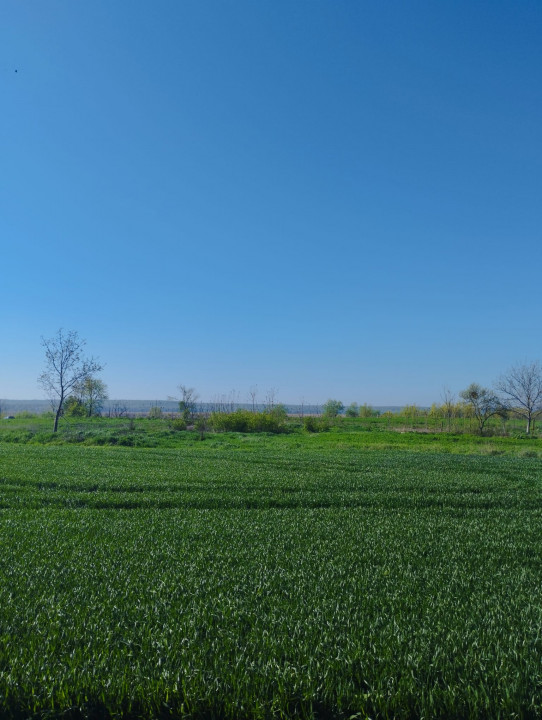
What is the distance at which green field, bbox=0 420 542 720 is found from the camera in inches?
127

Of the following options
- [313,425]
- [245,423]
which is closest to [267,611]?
[245,423]

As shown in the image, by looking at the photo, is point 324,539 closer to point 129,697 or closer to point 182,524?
point 182,524

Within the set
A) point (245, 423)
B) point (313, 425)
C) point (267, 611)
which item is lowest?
point (313, 425)

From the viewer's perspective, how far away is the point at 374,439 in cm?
4166

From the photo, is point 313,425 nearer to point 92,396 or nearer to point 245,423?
point 245,423

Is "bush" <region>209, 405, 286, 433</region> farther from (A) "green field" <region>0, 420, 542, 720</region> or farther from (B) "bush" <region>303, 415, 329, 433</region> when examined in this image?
(A) "green field" <region>0, 420, 542, 720</region>

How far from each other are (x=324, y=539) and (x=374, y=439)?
35.3 metres

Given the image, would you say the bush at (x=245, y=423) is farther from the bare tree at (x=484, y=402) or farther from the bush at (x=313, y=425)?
the bare tree at (x=484, y=402)

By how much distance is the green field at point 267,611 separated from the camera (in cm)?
323

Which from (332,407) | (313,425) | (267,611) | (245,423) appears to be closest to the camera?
(267,611)

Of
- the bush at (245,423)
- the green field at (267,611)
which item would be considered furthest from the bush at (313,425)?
the green field at (267,611)

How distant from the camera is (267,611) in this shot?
459 centimetres

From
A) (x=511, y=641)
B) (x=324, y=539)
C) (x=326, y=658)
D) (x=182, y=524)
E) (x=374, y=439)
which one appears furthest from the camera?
(x=374, y=439)

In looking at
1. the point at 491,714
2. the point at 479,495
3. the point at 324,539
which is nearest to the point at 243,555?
the point at 324,539
